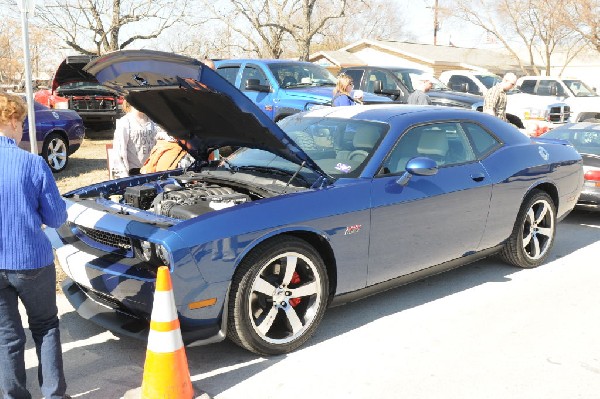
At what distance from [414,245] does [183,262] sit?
1909mm

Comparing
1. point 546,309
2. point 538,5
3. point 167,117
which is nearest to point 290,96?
point 167,117

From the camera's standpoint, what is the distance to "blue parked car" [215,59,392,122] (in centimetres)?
1103

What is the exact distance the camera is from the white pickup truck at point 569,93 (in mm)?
16477

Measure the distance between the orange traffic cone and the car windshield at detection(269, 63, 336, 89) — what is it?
8564 millimetres

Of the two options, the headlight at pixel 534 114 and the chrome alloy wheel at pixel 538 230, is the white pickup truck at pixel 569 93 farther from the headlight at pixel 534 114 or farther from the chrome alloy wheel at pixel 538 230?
the chrome alloy wheel at pixel 538 230

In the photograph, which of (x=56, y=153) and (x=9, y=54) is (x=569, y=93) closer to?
(x=56, y=153)

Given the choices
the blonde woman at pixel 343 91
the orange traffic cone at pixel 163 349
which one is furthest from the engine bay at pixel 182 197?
the blonde woman at pixel 343 91

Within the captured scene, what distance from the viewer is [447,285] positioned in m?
5.61

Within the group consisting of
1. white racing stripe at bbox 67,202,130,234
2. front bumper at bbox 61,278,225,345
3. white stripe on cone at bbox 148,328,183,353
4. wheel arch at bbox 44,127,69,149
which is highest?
white racing stripe at bbox 67,202,130,234

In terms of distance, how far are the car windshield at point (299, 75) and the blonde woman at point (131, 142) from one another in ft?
17.5

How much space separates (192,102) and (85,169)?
723cm

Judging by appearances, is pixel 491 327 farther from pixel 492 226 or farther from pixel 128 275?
pixel 128 275

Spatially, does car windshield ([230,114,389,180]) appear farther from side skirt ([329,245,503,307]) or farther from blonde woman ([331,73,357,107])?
blonde woman ([331,73,357,107])

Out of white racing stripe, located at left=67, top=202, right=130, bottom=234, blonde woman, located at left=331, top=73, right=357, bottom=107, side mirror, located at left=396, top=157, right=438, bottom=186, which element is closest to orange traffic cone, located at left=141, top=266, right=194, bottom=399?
white racing stripe, located at left=67, top=202, right=130, bottom=234
